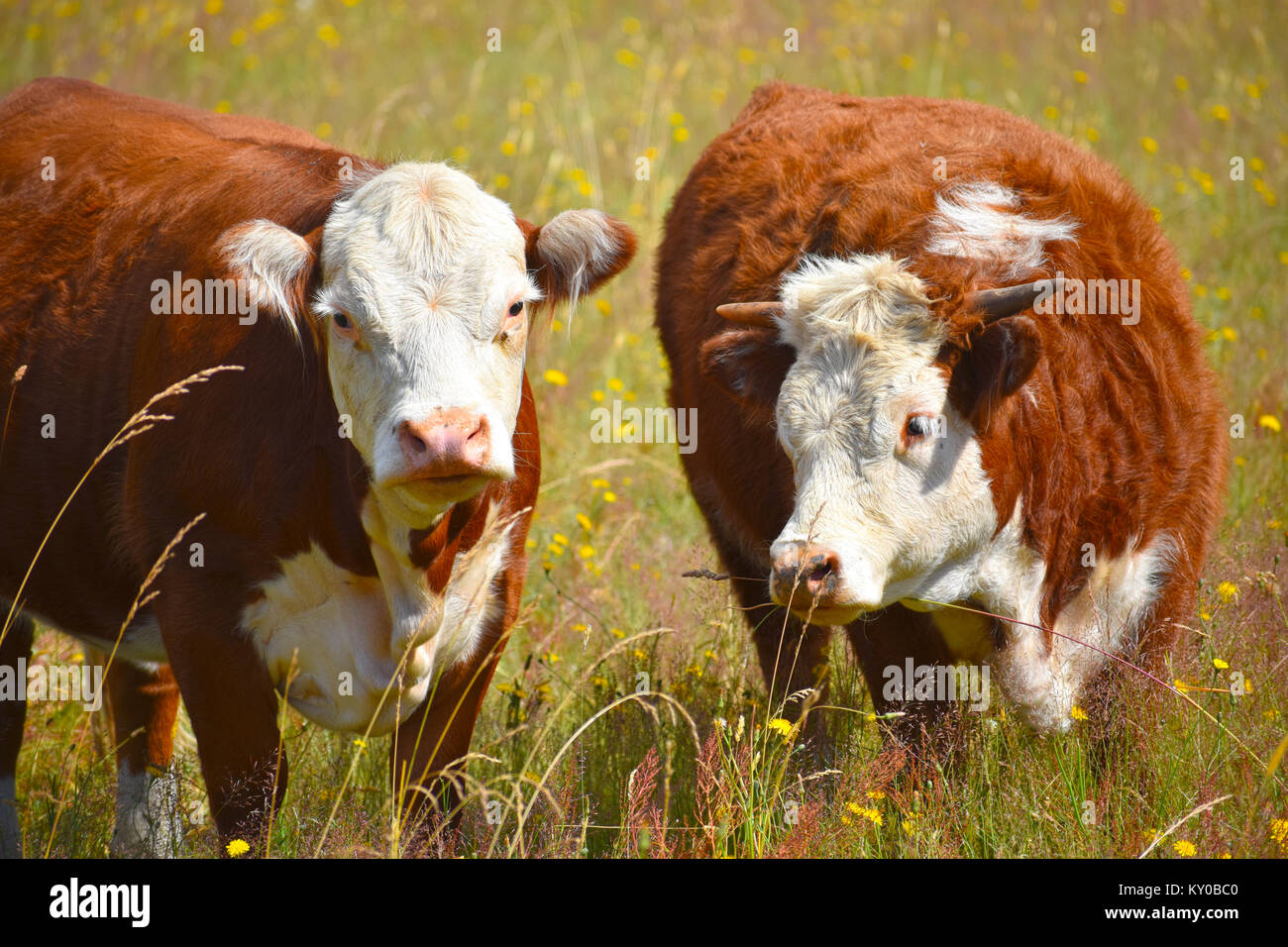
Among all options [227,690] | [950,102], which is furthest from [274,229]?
[950,102]

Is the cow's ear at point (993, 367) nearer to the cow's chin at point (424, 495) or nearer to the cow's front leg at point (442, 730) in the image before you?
the cow's chin at point (424, 495)

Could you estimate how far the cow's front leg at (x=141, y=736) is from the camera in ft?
14.7

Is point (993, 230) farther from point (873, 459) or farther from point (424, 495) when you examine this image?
point (424, 495)

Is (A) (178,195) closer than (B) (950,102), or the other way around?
(A) (178,195)

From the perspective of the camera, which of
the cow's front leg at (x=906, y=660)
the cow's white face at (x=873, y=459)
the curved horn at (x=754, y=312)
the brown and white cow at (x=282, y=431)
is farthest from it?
the cow's front leg at (x=906, y=660)

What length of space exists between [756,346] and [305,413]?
1280mm

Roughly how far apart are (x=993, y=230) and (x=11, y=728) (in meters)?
3.54

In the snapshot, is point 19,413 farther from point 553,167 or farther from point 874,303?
point 553,167

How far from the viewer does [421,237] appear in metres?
3.20

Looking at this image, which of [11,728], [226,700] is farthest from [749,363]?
[11,728]

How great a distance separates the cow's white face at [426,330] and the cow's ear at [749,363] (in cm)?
61

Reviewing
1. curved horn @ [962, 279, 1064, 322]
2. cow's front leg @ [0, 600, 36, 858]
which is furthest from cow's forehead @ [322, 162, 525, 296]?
cow's front leg @ [0, 600, 36, 858]

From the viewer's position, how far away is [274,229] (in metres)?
3.25

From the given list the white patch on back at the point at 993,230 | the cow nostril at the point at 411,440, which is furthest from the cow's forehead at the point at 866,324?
the cow nostril at the point at 411,440
